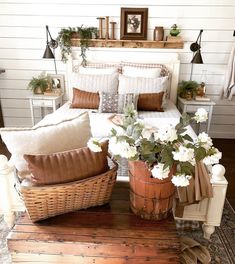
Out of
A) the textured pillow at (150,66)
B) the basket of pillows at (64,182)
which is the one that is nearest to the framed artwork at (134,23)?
the textured pillow at (150,66)

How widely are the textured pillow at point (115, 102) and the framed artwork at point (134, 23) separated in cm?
95

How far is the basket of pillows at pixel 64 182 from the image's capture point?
1.16 m

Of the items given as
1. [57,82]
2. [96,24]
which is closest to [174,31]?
[96,24]

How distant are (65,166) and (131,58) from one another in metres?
2.42

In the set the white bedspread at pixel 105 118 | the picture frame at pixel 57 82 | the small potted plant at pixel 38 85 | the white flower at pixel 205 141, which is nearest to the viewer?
the white flower at pixel 205 141

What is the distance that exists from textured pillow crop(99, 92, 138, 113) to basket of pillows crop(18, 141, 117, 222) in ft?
4.70

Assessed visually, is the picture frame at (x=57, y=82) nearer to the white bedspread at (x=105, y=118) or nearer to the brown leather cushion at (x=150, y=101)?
the white bedspread at (x=105, y=118)

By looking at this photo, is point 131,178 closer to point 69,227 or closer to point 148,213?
point 148,213

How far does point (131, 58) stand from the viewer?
331 centimetres

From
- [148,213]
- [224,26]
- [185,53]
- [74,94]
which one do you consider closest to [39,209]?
[148,213]

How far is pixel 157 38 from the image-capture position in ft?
10.3

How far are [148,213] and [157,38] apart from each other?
2483mm

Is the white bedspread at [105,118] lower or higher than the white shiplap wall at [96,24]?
lower

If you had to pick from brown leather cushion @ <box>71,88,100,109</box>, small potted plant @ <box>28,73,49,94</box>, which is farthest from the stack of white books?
small potted plant @ <box>28,73,49,94</box>
